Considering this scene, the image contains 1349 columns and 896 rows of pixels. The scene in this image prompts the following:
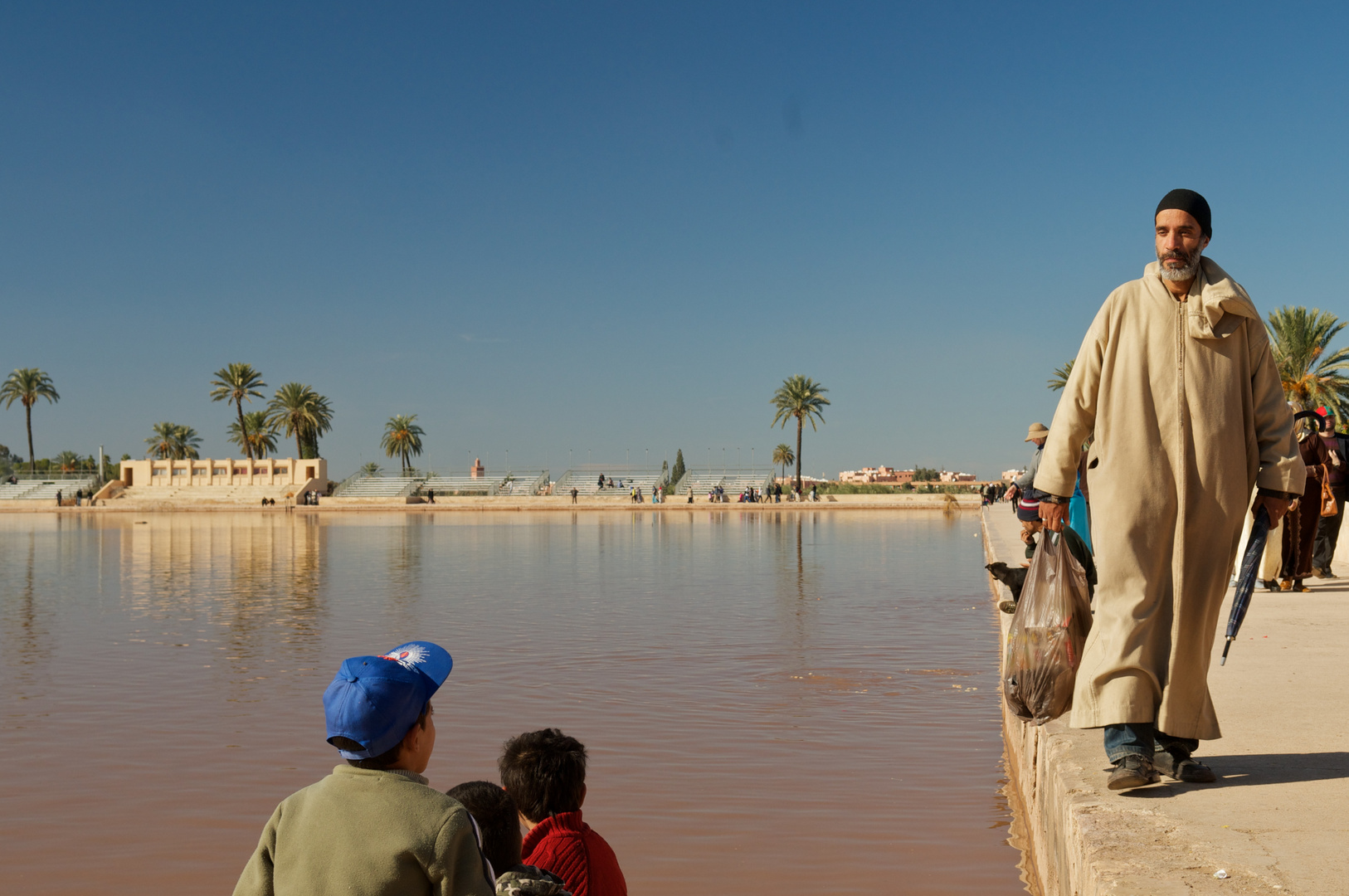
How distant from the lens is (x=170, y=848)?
488 centimetres

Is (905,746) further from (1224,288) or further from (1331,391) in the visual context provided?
(1331,391)

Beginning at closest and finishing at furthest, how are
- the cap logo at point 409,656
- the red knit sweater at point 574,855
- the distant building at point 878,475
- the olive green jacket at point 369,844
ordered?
1. the olive green jacket at point 369,844
2. the cap logo at point 409,656
3. the red knit sweater at point 574,855
4. the distant building at point 878,475

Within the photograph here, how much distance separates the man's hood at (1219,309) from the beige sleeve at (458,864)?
110 inches

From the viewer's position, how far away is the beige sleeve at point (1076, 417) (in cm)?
374

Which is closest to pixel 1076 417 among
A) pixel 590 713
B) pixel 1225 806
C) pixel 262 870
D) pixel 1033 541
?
pixel 1225 806

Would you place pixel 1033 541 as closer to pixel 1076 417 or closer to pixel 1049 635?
pixel 1049 635

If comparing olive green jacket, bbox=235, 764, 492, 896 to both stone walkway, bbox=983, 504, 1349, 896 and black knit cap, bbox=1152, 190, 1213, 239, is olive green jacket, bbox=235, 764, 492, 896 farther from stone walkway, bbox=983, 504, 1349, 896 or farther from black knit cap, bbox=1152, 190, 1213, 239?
black knit cap, bbox=1152, 190, 1213, 239

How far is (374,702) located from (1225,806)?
2.68 m

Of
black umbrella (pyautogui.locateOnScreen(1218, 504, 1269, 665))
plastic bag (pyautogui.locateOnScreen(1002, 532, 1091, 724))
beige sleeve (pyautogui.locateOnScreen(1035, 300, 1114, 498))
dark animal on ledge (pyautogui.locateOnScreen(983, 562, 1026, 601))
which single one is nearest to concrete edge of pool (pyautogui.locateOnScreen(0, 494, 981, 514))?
dark animal on ledge (pyautogui.locateOnScreen(983, 562, 1026, 601))

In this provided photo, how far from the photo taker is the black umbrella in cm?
372

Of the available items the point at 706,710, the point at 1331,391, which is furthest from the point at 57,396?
the point at 706,710

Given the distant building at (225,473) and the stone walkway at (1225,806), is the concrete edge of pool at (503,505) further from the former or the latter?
the stone walkway at (1225,806)

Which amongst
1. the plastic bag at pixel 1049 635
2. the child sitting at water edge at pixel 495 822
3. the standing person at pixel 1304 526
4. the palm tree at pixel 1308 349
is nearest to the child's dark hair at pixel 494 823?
the child sitting at water edge at pixel 495 822

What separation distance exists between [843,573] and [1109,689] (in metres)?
14.9
